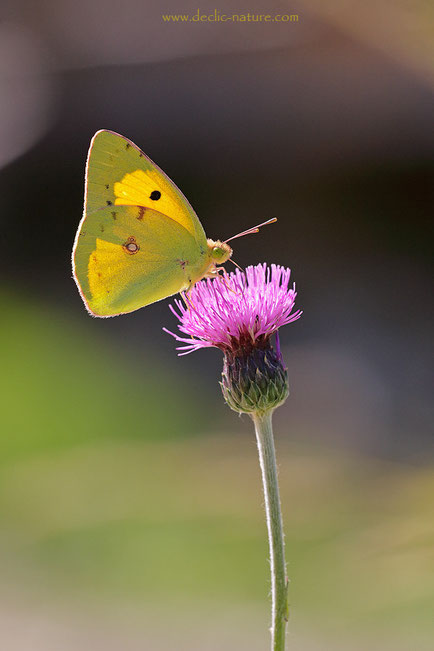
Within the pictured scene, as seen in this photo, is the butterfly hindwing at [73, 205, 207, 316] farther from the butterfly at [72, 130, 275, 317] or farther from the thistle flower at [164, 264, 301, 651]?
the thistle flower at [164, 264, 301, 651]

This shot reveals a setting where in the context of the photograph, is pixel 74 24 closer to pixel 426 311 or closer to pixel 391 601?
pixel 426 311

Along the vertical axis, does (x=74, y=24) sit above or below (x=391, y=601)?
above

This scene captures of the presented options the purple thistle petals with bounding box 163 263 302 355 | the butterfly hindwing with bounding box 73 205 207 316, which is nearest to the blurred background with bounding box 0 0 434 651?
the butterfly hindwing with bounding box 73 205 207 316

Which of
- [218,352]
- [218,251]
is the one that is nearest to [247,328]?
[218,251]

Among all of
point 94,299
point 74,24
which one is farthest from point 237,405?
point 74,24

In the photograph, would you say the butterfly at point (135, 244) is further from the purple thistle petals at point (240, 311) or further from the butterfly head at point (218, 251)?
the purple thistle petals at point (240, 311)

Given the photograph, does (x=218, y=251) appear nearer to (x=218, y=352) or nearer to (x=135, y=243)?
(x=135, y=243)
